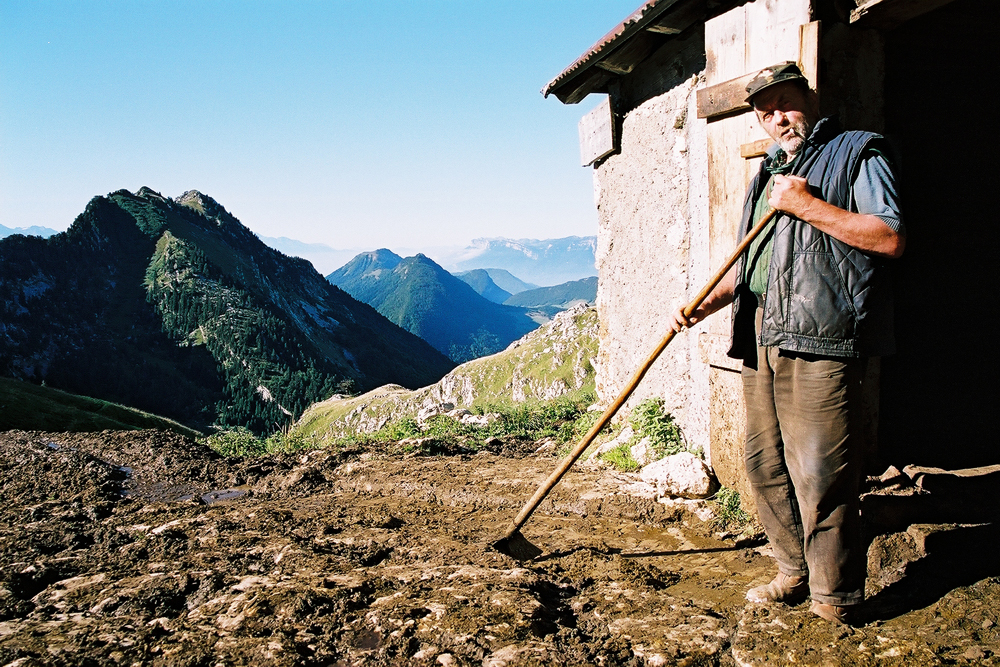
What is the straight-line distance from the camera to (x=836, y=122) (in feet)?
8.54

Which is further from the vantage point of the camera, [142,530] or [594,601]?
[142,530]

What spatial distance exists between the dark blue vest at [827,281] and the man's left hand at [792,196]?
0.09 meters

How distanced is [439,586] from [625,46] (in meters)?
4.65

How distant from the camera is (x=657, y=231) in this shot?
584cm

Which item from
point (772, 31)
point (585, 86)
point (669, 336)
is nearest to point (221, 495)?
point (669, 336)

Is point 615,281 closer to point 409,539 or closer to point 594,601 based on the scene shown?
point 409,539

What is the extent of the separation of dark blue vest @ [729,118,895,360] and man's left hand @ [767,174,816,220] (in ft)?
0.29

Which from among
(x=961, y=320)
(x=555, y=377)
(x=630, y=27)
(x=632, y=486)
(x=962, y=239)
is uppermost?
(x=630, y=27)

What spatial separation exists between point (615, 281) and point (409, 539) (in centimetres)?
380

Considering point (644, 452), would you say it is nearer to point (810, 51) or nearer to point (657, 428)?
point (657, 428)

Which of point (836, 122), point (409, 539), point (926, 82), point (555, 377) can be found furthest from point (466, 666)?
point (555, 377)

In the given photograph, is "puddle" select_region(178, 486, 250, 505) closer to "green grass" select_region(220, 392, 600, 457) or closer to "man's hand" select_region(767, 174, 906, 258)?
"green grass" select_region(220, 392, 600, 457)

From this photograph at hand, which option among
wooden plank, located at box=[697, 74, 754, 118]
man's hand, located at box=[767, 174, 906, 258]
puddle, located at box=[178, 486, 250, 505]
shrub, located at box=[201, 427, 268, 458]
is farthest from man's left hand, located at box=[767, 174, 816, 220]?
shrub, located at box=[201, 427, 268, 458]

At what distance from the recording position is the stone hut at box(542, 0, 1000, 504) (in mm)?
3777
